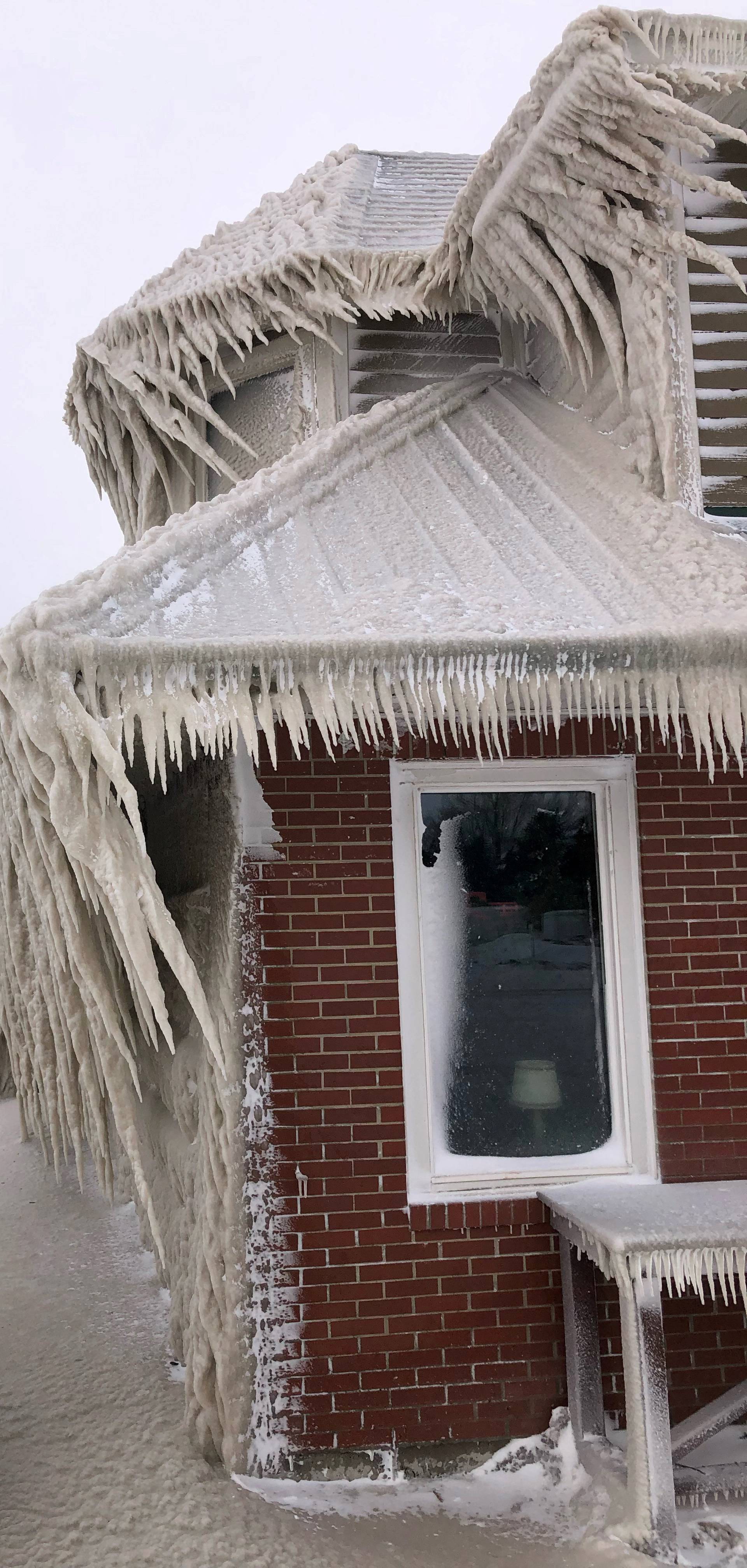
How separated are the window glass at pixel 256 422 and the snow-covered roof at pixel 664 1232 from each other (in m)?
3.96

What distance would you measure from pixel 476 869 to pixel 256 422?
3.02m

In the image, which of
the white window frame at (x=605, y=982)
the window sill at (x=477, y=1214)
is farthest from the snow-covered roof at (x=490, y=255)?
the window sill at (x=477, y=1214)

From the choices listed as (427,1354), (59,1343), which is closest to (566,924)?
(427,1354)

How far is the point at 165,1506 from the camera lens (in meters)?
3.60

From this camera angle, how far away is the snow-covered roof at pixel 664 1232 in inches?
130

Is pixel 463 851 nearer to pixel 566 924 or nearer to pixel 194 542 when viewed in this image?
pixel 566 924

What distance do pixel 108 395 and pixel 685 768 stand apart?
4.03m

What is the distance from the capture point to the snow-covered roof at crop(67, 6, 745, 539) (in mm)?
3881

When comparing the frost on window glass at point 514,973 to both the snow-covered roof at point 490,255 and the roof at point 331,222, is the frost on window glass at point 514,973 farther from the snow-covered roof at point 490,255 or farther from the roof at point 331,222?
the roof at point 331,222

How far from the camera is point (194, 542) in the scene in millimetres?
3850

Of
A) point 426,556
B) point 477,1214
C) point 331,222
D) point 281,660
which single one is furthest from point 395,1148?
point 331,222

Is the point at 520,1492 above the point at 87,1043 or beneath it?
beneath

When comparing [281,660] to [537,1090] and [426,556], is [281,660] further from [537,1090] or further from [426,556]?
[537,1090]

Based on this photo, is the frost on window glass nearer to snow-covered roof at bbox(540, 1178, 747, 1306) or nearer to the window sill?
the window sill
